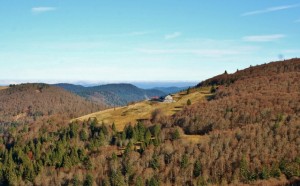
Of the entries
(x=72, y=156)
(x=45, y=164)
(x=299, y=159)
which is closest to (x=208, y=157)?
(x=299, y=159)

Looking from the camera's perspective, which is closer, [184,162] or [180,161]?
[184,162]

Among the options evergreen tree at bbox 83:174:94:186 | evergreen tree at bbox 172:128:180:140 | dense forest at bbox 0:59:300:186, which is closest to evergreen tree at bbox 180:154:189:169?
dense forest at bbox 0:59:300:186

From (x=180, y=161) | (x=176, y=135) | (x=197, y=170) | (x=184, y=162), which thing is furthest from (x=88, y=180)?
(x=176, y=135)

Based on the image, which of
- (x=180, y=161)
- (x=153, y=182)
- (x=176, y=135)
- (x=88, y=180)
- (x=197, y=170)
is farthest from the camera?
(x=176, y=135)

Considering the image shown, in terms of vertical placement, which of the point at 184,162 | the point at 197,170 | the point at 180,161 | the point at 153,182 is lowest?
the point at 153,182

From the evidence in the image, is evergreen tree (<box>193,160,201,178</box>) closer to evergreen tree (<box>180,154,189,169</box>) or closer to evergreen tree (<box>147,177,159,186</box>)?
evergreen tree (<box>180,154,189,169</box>)

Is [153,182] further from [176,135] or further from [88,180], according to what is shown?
[176,135]

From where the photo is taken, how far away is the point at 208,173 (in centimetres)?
14438

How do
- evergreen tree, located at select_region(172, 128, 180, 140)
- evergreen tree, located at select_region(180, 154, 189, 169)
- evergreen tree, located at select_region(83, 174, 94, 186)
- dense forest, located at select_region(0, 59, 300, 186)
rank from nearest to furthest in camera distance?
dense forest, located at select_region(0, 59, 300, 186) < evergreen tree, located at select_region(83, 174, 94, 186) < evergreen tree, located at select_region(180, 154, 189, 169) < evergreen tree, located at select_region(172, 128, 180, 140)

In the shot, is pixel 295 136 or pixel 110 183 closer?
pixel 110 183

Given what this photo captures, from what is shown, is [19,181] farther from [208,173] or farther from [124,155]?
[208,173]

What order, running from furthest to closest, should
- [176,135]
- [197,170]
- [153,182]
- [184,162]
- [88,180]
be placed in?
[176,135]
[184,162]
[88,180]
[197,170]
[153,182]

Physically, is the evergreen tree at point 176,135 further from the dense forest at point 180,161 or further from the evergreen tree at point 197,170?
the evergreen tree at point 197,170

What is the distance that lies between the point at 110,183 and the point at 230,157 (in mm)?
51918
